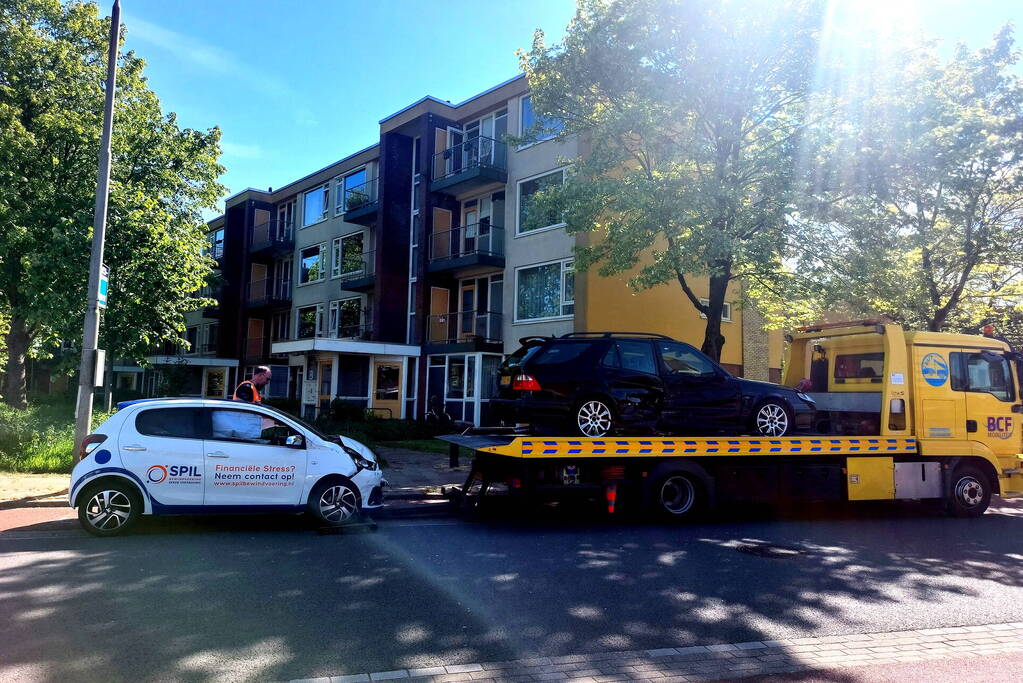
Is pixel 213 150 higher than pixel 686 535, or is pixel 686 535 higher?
pixel 213 150

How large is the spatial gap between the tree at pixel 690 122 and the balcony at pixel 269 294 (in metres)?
20.8

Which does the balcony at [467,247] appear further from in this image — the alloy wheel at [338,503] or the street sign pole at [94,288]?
the alloy wheel at [338,503]

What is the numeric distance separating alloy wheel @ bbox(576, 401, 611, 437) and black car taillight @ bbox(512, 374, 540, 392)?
621 mm

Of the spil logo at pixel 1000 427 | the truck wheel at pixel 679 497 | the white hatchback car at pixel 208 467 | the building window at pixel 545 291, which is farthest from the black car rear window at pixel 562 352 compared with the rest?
the building window at pixel 545 291

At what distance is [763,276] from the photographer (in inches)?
584

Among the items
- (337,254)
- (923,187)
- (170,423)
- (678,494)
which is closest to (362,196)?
(337,254)

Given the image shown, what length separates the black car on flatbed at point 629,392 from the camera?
8.75 meters

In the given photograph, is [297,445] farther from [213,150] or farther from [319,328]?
[319,328]

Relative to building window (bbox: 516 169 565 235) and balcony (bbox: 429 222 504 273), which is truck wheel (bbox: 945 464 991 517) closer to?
building window (bbox: 516 169 565 235)

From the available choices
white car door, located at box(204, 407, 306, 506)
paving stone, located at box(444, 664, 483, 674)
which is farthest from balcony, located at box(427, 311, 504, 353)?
paving stone, located at box(444, 664, 483, 674)

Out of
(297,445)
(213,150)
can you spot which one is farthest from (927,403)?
(213,150)

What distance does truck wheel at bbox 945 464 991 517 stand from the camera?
34.2ft

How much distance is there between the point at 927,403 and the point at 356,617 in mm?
8933

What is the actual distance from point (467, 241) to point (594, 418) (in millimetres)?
15900
